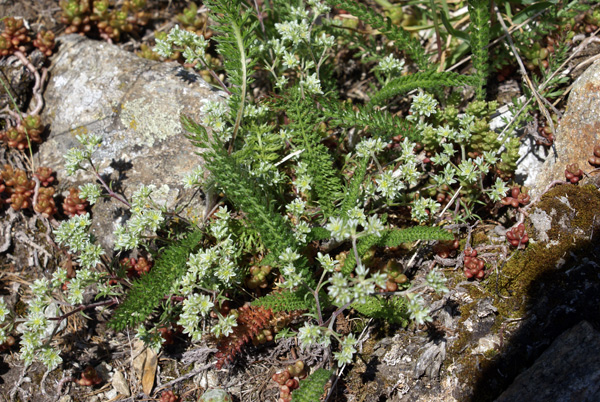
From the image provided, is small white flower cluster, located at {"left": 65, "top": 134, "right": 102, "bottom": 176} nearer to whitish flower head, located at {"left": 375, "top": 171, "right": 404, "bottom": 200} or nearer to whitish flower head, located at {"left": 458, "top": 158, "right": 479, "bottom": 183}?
whitish flower head, located at {"left": 375, "top": 171, "right": 404, "bottom": 200}

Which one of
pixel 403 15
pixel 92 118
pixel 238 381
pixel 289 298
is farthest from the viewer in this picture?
pixel 403 15

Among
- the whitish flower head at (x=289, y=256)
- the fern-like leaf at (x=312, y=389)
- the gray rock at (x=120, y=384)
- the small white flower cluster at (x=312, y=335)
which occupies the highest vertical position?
the whitish flower head at (x=289, y=256)

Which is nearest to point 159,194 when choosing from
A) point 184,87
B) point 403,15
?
point 184,87

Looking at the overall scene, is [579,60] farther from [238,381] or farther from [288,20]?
[238,381]

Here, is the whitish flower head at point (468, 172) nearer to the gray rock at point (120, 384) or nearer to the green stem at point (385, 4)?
the green stem at point (385, 4)

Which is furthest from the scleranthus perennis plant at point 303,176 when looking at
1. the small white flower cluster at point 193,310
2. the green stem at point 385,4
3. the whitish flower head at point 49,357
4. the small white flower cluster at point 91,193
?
the whitish flower head at point 49,357

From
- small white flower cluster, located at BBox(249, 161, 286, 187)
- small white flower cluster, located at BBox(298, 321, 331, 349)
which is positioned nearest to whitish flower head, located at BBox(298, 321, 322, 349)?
small white flower cluster, located at BBox(298, 321, 331, 349)

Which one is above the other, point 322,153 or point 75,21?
point 75,21
